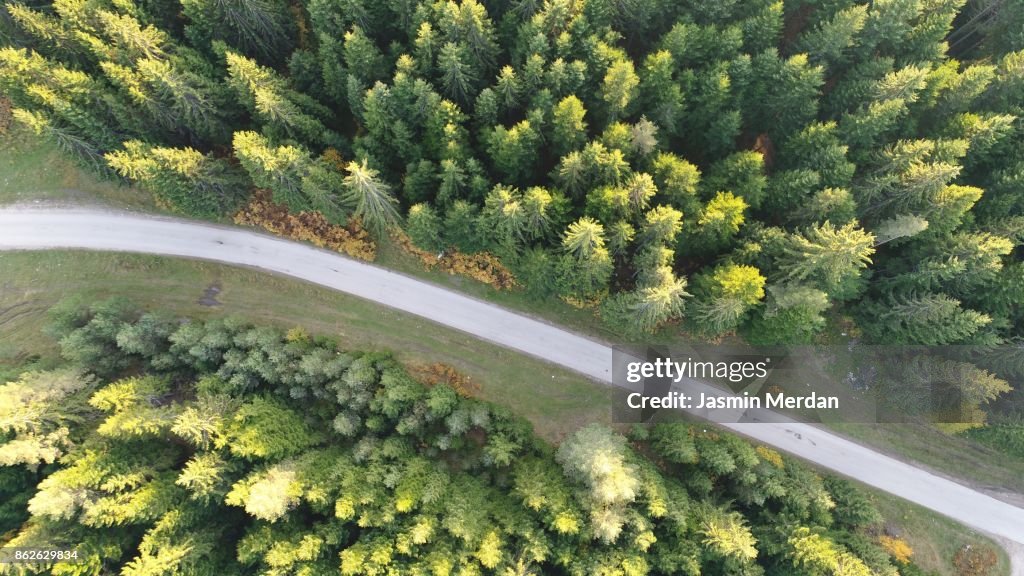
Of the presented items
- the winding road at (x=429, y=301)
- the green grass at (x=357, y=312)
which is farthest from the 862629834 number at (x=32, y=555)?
the winding road at (x=429, y=301)

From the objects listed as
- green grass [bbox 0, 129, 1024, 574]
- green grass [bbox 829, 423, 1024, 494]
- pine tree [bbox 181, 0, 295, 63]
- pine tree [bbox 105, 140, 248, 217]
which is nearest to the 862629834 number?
green grass [bbox 0, 129, 1024, 574]

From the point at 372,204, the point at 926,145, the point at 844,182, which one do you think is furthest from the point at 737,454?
the point at 372,204

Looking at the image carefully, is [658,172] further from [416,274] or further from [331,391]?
[331,391]

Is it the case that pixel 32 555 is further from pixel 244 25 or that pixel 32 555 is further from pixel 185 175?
pixel 244 25

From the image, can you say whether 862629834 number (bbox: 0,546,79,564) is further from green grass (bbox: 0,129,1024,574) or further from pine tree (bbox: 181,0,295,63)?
pine tree (bbox: 181,0,295,63)

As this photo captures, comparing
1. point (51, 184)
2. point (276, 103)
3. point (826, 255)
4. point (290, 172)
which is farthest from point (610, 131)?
point (51, 184)

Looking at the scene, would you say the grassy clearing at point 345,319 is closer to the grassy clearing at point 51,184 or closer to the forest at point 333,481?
the forest at point 333,481
